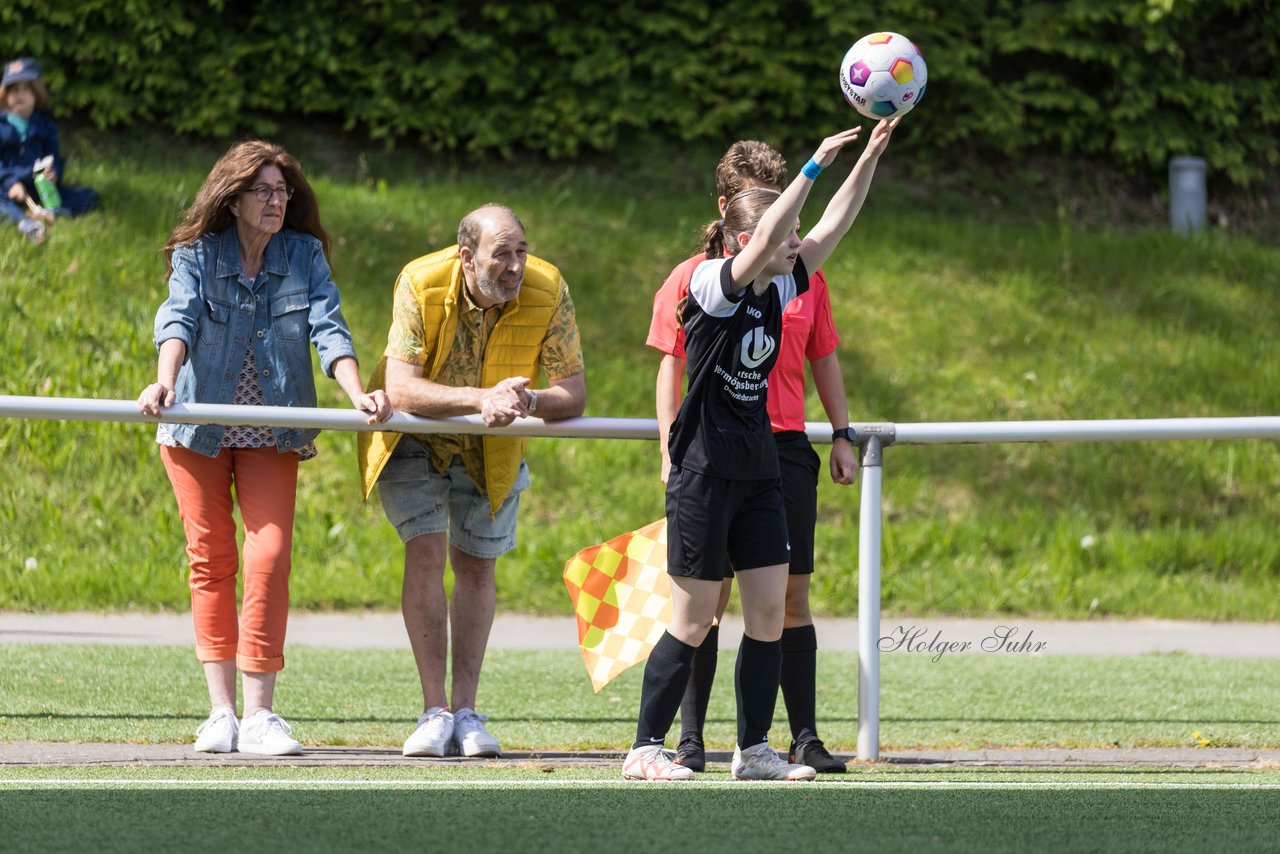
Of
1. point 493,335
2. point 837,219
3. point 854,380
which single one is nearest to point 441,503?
point 493,335

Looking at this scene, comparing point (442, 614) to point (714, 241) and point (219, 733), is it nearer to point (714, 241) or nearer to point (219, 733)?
point (219, 733)

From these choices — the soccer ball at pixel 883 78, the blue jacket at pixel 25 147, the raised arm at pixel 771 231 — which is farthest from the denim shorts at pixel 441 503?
the blue jacket at pixel 25 147

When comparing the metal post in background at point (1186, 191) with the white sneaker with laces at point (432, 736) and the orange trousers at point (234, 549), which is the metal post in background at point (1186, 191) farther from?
the orange trousers at point (234, 549)

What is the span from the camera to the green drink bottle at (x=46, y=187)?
396 inches

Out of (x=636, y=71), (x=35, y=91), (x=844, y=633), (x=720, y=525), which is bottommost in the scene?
(x=844, y=633)

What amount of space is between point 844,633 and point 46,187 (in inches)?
231

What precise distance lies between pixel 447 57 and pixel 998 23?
4.25 metres

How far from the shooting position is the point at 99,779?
13.5ft

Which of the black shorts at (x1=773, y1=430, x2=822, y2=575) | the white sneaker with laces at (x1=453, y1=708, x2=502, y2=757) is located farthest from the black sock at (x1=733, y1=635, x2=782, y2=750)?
the white sneaker with laces at (x1=453, y1=708, x2=502, y2=757)

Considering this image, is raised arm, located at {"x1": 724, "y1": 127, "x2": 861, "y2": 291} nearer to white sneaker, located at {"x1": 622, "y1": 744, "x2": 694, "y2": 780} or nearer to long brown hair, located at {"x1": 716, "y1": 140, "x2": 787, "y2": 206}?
long brown hair, located at {"x1": 716, "y1": 140, "x2": 787, "y2": 206}

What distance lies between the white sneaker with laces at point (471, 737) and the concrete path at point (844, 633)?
8.94 feet

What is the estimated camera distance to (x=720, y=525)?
13.7ft

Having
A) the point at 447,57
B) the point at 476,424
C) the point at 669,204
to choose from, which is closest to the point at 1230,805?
the point at 476,424

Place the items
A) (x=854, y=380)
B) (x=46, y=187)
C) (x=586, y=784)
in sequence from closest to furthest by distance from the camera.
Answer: (x=586, y=784)
(x=46, y=187)
(x=854, y=380)
